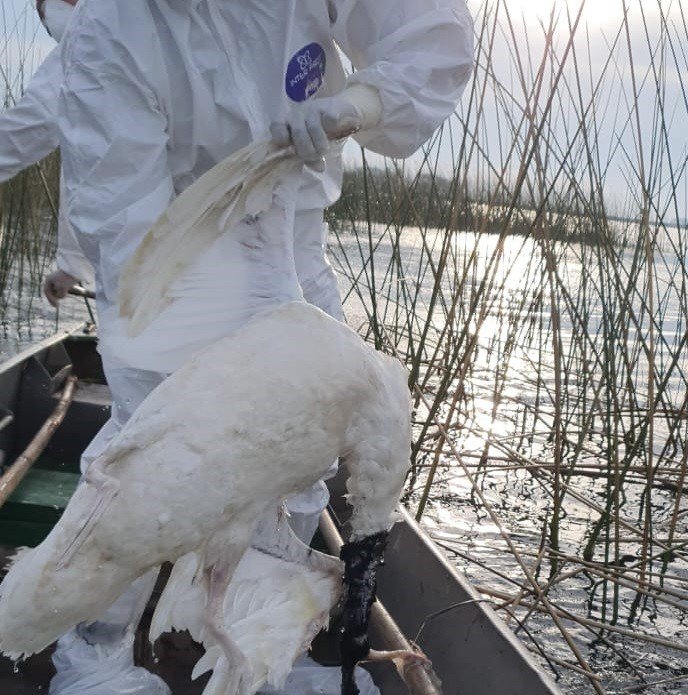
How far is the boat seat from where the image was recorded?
130 inches

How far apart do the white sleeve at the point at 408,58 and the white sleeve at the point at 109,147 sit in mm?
451

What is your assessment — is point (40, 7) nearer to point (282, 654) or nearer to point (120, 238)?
point (120, 238)

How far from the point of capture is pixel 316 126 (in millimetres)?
1700

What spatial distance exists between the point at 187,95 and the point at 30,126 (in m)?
2.08

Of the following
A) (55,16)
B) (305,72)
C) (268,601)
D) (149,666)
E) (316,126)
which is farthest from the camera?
(55,16)

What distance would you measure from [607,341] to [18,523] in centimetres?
218

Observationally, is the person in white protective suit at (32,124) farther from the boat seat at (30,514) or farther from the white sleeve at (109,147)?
the white sleeve at (109,147)

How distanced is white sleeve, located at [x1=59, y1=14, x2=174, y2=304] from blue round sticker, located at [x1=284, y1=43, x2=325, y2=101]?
13.2 inches

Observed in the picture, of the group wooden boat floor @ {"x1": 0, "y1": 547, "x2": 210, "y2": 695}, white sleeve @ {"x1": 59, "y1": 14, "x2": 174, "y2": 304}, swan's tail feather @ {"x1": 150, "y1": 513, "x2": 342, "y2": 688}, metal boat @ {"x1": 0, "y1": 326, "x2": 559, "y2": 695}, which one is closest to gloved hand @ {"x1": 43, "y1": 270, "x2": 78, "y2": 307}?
metal boat @ {"x1": 0, "y1": 326, "x2": 559, "y2": 695}

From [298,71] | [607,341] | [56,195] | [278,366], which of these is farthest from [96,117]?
[56,195]

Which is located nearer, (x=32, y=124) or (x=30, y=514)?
(x=30, y=514)

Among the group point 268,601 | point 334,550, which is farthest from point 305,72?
point 334,550

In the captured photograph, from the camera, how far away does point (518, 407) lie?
629 centimetres

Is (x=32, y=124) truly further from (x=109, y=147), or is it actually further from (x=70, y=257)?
(x=109, y=147)
